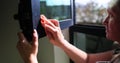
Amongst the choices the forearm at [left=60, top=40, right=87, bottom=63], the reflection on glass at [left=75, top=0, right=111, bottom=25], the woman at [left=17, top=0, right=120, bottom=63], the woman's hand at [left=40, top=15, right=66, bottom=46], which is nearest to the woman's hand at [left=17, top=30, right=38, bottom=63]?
the woman at [left=17, top=0, right=120, bottom=63]

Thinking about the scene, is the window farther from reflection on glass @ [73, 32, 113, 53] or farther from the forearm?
reflection on glass @ [73, 32, 113, 53]

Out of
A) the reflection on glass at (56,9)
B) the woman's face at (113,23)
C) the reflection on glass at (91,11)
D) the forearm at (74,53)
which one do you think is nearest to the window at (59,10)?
the reflection on glass at (56,9)

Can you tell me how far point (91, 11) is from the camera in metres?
1.58

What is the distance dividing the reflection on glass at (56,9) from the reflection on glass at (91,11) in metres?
0.39

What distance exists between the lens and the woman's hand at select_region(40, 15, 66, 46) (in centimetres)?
94

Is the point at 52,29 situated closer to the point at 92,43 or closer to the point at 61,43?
the point at 61,43

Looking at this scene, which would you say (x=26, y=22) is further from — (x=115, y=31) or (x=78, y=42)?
(x=78, y=42)

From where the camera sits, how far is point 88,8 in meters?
1.58

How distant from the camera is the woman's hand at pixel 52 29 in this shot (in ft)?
3.09

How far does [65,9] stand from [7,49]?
0.50 m

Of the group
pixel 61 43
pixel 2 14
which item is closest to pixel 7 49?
pixel 2 14

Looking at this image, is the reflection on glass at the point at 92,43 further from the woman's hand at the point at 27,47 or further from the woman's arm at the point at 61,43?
the woman's hand at the point at 27,47

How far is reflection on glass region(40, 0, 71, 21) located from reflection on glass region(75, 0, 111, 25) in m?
0.39

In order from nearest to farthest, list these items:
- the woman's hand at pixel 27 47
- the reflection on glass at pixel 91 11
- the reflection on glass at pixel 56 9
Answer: the woman's hand at pixel 27 47
the reflection on glass at pixel 56 9
the reflection on glass at pixel 91 11
